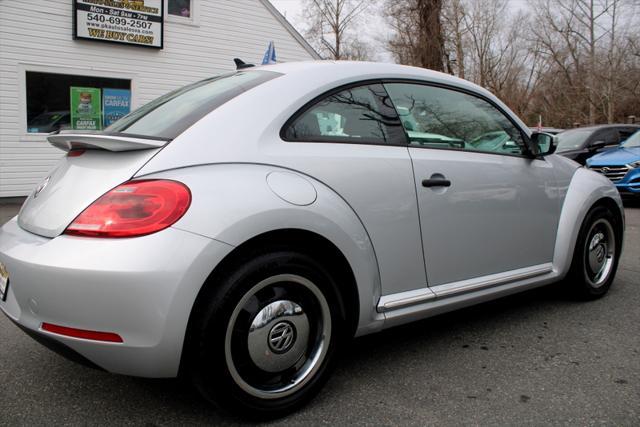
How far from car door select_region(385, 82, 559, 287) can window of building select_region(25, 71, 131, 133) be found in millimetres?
9194

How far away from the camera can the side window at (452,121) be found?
112 inches

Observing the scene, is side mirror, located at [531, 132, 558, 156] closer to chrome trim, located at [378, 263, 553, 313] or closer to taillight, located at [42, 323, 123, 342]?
chrome trim, located at [378, 263, 553, 313]

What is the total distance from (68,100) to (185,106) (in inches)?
355

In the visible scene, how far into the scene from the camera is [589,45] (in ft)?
108

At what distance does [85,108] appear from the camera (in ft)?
34.4

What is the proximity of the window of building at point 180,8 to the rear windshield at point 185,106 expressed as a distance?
933cm

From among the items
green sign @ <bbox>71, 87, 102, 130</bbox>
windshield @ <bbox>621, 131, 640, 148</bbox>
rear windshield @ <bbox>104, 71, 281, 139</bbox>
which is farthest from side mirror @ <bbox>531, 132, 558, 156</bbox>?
green sign @ <bbox>71, 87, 102, 130</bbox>

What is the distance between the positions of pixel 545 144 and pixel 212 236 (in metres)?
2.50

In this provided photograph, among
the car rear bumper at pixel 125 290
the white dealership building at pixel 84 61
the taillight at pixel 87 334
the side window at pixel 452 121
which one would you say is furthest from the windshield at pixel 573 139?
the taillight at pixel 87 334

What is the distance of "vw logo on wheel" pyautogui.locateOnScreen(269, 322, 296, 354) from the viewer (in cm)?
216

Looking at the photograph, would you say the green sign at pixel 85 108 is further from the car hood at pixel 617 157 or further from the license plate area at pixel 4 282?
the car hood at pixel 617 157

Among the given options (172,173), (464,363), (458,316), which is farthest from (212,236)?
(458,316)

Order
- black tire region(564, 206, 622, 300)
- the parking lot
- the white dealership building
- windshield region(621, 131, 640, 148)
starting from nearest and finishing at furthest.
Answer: the parking lot, black tire region(564, 206, 622, 300), the white dealership building, windshield region(621, 131, 640, 148)

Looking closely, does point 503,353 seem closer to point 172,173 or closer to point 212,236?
point 212,236
